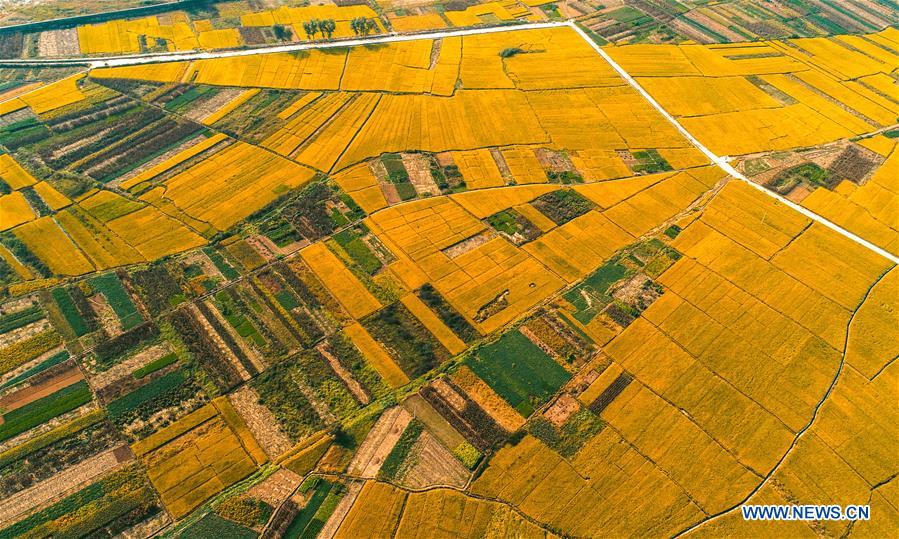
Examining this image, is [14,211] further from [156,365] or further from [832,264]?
[832,264]

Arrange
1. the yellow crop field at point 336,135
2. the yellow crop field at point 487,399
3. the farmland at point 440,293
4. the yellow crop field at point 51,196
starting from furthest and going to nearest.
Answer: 1. the yellow crop field at point 336,135
2. the yellow crop field at point 51,196
3. the yellow crop field at point 487,399
4. the farmland at point 440,293

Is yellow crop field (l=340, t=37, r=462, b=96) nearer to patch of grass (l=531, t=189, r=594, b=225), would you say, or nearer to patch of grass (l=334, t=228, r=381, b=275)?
patch of grass (l=531, t=189, r=594, b=225)

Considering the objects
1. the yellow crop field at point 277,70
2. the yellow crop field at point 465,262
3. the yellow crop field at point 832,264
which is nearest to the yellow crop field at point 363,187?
the yellow crop field at point 465,262

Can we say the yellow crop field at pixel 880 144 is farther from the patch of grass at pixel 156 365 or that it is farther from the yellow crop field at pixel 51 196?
the yellow crop field at pixel 51 196

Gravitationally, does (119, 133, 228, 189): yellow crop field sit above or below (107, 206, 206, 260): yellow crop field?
above

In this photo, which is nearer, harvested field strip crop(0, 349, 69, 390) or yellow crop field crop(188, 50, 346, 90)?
harvested field strip crop(0, 349, 69, 390)

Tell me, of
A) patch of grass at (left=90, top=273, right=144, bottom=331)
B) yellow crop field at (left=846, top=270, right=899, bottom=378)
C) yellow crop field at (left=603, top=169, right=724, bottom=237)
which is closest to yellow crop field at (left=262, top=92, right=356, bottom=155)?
patch of grass at (left=90, top=273, right=144, bottom=331)

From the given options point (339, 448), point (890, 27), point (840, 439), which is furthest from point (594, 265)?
point (890, 27)
